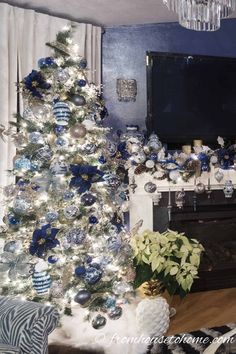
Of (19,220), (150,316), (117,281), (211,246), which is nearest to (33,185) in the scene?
(19,220)

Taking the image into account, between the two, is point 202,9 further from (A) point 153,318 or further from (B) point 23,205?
(A) point 153,318

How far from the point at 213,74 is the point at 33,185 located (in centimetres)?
223

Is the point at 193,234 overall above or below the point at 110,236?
below

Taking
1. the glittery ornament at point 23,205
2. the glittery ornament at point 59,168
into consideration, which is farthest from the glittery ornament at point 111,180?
the glittery ornament at point 23,205

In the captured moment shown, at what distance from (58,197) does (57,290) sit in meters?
0.56

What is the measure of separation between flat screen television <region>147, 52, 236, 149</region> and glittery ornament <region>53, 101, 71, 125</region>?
127cm

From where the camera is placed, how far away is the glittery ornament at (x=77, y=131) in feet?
6.83

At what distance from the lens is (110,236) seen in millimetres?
2277

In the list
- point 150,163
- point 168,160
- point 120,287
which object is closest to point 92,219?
point 120,287

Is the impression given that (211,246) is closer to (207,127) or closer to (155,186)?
(155,186)

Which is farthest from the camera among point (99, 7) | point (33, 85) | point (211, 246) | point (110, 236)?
point (211, 246)

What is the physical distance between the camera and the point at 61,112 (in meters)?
2.08

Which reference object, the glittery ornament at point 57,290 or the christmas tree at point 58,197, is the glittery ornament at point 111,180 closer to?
the christmas tree at point 58,197

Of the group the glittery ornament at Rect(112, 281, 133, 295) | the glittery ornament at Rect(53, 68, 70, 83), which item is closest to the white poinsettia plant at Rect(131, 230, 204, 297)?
the glittery ornament at Rect(112, 281, 133, 295)
